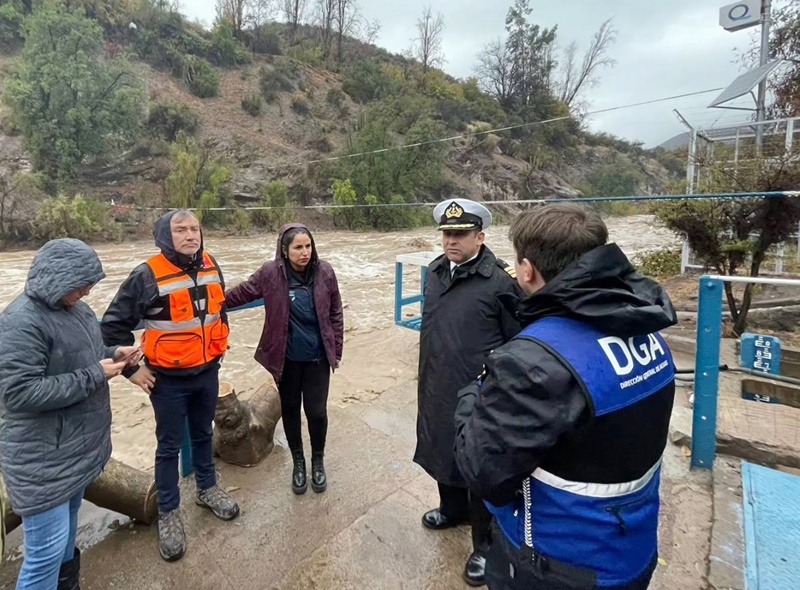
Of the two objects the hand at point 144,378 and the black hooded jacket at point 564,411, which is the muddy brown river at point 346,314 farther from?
the black hooded jacket at point 564,411

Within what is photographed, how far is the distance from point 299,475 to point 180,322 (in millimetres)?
1002

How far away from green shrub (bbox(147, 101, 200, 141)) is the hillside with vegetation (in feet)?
0.21

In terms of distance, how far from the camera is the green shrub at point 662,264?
27.8 feet

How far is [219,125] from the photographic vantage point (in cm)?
2402

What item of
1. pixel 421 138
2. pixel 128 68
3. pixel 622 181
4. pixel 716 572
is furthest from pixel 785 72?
pixel 622 181

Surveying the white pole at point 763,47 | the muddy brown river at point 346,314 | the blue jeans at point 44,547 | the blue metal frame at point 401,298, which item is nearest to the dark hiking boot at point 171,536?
the blue jeans at point 44,547

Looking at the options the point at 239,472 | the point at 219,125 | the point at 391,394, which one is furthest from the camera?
the point at 219,125

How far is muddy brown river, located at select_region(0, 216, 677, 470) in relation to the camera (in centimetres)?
445

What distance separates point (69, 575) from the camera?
1.69 meters

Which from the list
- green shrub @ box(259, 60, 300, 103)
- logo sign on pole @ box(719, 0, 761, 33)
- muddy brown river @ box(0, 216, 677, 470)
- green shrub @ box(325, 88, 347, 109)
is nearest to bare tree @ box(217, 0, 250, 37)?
green shrub @ box(259, 60, 300, 103)

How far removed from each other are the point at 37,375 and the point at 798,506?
2805mm

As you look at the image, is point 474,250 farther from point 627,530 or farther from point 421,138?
point 421,138

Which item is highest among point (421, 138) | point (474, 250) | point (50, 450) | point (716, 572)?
point (421, 138)

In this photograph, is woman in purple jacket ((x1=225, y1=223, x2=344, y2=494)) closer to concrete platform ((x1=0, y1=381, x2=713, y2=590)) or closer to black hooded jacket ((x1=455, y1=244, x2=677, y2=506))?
concrete platform ((x1=0, y1=381, x2=713, y2=590))
